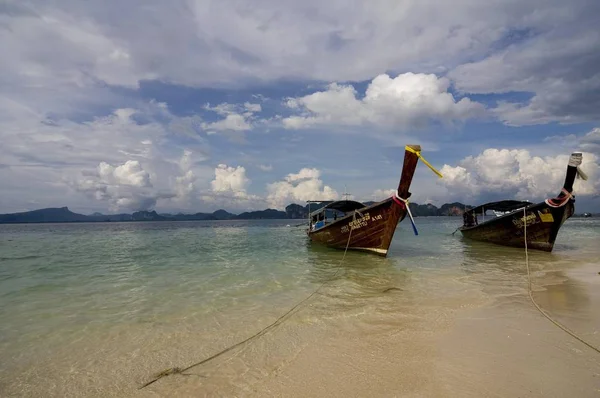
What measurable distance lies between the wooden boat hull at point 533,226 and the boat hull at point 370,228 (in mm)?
7990

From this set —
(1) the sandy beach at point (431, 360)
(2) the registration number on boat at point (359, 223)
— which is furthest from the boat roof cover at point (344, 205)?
(1) the sandy beach at point (431, 360)

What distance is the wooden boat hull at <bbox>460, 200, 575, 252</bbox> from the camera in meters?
17.5

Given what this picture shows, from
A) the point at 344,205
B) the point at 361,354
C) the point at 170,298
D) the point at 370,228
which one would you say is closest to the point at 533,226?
the point at 370,228

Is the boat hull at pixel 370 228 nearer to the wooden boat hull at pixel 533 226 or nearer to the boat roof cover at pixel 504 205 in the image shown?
the wooden boat hull at pixel 533 226

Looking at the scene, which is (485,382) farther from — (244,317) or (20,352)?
(20,352)

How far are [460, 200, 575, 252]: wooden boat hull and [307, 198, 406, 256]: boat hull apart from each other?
26.2 ft

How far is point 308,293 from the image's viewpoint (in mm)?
9430

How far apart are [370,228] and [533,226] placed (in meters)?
9.78

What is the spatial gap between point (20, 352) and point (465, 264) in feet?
49.7

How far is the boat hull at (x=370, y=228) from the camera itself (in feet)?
52.9

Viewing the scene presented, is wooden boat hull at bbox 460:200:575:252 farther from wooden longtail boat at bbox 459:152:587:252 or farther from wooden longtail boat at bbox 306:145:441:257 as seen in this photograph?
wooden longtail boat at bbox 306:145:441:257

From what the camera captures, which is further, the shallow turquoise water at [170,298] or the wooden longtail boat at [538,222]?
the wooden longtail boat at [538,222]

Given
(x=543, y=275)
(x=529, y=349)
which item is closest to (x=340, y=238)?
(x=543, y=275)

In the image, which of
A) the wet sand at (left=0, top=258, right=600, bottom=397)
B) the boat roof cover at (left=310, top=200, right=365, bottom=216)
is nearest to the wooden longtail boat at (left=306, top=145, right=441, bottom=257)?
the boat roof cover at (left=310, top=200, right=365, bottom=216)
